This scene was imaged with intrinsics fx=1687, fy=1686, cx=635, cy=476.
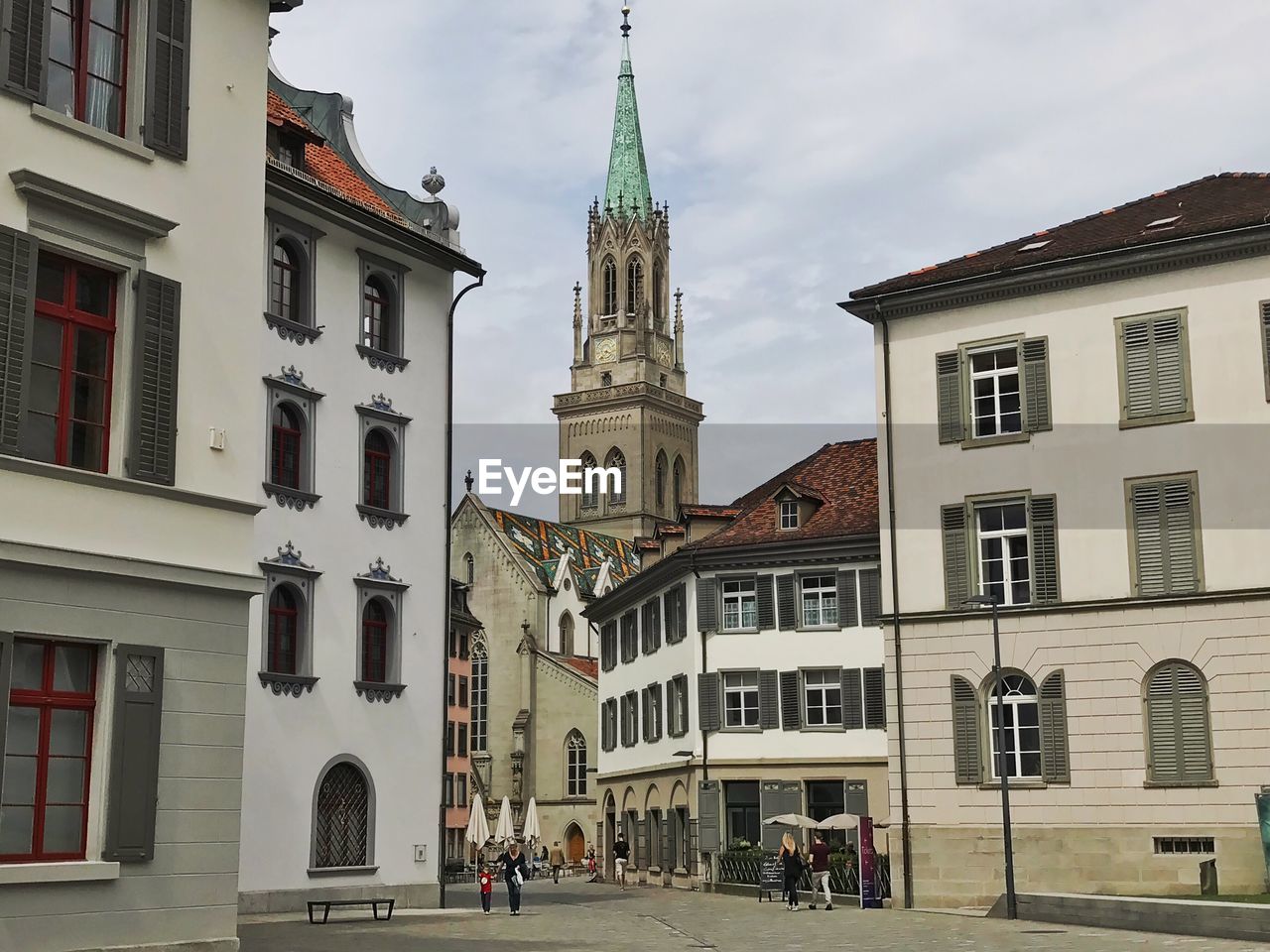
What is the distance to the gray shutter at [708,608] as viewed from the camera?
50469 mm

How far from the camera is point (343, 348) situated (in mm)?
34219

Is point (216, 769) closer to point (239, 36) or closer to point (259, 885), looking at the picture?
point (239, 36)

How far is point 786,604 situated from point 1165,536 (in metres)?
17.4

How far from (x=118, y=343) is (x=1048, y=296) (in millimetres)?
21925

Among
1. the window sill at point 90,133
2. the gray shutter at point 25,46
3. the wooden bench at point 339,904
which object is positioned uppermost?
the gray shutter at point 25,46

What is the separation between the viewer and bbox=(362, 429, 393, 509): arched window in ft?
114

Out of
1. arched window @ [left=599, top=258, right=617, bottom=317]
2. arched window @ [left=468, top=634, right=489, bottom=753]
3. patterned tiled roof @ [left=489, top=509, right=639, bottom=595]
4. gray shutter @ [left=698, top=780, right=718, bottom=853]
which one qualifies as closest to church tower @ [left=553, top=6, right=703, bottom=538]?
arched window @ [left=599, top=258, right=617, bottom=317]

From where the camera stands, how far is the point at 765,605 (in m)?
49.6

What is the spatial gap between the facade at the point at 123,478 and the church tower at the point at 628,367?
109 m

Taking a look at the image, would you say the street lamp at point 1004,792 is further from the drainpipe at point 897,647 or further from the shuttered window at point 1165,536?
the shuttered window at point 1165,536

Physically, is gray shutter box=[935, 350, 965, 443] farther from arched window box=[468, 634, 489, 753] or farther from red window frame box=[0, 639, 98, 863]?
arched window box=[468, 634, 489, 753]

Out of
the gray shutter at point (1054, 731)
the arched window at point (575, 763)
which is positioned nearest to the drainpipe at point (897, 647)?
the gray shutter at point (1054, 731)

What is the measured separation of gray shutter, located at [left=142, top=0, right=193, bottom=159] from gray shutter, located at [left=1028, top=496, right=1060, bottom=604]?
67.2 feet

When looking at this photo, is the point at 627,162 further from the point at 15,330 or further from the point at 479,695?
the point at 15,330
